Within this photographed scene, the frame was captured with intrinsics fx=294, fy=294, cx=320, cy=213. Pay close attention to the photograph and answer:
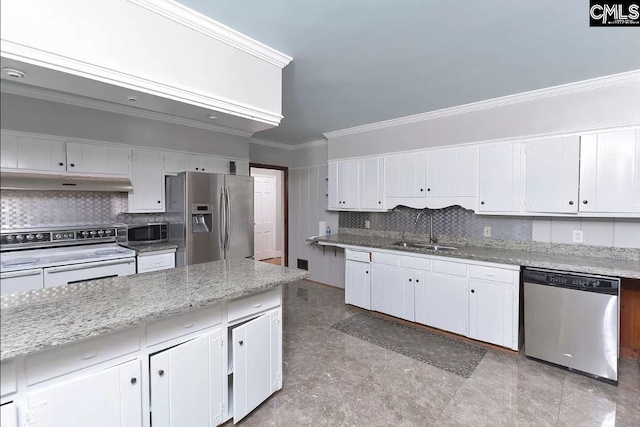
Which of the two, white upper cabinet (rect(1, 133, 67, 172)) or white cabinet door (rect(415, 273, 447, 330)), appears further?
white cabinet door (rect(415, 273, 447, 330))

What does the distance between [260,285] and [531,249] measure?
9.52 feet

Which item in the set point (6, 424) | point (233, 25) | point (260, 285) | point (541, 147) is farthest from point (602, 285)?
point (6, 424)

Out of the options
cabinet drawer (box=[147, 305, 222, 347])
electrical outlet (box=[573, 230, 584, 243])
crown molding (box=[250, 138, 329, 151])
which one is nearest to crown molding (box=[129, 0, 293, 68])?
cabinet drawer (box=[147, 305, 222, 347])

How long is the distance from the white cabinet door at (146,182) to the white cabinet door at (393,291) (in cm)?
285

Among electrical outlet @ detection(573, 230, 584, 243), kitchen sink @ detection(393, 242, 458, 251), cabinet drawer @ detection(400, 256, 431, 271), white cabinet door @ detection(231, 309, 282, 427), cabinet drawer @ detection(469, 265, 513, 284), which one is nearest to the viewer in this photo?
white cabinet door @ detection(231, 309, 282, 427)

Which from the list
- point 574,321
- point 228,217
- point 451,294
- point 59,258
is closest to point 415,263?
point 451,294

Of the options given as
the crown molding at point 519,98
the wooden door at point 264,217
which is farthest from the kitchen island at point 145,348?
the wooden door at point 264,217

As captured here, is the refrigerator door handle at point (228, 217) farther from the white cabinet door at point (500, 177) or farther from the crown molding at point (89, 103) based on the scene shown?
the white cabinet door at point (500, 177)

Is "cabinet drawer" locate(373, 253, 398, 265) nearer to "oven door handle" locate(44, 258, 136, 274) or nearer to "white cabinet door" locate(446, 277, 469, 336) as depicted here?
"white cabinet door" locate(446, 277, 469, 336)

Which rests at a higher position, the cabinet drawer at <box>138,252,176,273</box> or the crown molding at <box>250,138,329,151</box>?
the crown molding at <box>250,138,329,151</box>

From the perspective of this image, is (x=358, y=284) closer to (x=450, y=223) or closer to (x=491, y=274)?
(x=450, y=223)

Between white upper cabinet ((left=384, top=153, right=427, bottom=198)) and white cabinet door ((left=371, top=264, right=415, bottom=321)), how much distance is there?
0.98m

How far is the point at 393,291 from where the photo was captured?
141 inches

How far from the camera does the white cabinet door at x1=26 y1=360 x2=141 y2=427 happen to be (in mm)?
1183
